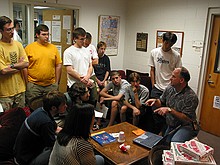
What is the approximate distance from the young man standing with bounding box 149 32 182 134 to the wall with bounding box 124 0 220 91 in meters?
0.63

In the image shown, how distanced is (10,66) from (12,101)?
44 cm

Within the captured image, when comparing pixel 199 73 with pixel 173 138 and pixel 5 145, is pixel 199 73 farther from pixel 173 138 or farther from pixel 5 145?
pixel 5 145

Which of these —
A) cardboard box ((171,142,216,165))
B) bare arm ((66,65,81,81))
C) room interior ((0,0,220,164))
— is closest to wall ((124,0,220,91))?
room interior ((0,0,220,164))

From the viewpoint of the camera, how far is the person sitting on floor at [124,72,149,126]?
133 inches

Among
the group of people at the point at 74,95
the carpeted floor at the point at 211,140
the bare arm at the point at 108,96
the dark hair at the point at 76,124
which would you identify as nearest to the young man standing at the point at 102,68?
the group of people at the point at 74,95

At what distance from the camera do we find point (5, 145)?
200 cm

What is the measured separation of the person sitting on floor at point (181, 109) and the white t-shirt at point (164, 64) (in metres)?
0.84

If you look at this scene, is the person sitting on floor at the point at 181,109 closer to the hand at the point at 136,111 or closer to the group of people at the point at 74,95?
the group of people at the point at 74,95

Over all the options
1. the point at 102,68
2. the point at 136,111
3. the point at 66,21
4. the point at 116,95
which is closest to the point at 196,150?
the point at 136,111

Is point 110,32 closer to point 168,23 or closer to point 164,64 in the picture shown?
point 168,23

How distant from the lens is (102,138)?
8.04 feet

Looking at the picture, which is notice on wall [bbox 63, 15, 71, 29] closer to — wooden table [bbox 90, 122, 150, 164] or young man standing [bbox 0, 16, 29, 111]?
young man standing [bbox 0, 16, 29, 111]

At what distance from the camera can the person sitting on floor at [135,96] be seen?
3379 mm

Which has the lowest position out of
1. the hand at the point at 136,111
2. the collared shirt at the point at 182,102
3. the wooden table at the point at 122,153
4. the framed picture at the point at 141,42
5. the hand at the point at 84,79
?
the wooden table at the point at 122,153
